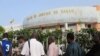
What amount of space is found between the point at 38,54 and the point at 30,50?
260 mm

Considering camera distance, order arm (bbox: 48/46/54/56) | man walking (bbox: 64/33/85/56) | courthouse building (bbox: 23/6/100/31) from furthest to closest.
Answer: courthouse building (bbox: 23/6/100/31)
arm (bbox: 48/46/54/56)
man walking (bbox: 64/33/85/56)

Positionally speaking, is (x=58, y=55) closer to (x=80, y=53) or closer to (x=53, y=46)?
(x=53, y=46)

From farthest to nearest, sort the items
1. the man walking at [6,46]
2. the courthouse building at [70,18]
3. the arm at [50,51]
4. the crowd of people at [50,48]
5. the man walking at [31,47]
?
1. the courthouse building at [70,18]
2. the man walking at [6,46]
3. the arm at [50,51]
4. the man walking at [31,47]
5. the crowd of people at [50,48]

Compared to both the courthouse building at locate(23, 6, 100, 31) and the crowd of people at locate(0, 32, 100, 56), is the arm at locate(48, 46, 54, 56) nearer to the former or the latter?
the crowd of people at locate(0, 32, 100, 56)

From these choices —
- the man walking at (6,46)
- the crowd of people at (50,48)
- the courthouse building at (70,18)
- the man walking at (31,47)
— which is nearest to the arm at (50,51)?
the crowd of people at (50,48)

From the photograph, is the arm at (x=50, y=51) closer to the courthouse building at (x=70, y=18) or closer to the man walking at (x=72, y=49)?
the man walking at (x=72, y=49)

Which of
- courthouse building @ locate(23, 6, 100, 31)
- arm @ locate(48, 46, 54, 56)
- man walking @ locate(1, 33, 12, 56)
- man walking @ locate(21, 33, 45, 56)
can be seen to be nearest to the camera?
man walking @ locate(21, 33, 45, 56)

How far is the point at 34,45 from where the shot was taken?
11.1m

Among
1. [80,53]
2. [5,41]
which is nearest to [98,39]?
[80,53]

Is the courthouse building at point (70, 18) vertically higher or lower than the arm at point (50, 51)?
higher

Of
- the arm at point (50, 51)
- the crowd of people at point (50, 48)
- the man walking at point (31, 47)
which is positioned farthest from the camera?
the arm at point (50, 51)

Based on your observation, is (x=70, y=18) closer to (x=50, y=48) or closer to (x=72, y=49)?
(x=50, y=48)

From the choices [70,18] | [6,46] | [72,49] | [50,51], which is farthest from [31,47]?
[70,18]

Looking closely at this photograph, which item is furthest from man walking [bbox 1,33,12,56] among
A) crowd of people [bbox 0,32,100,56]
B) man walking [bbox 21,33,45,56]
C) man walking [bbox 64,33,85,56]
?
man walking [bbox 64,33,85,56]
